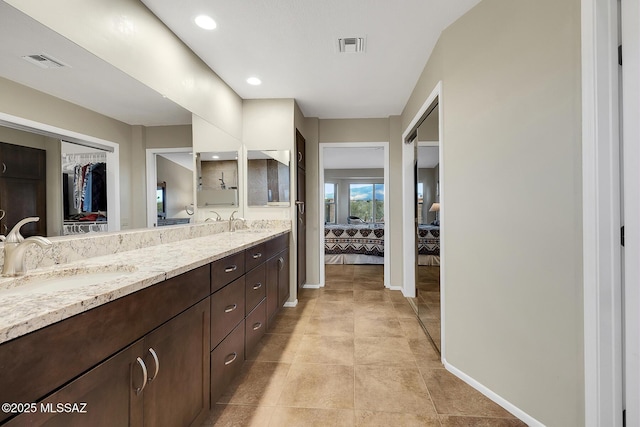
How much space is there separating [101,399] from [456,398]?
71.7 inches

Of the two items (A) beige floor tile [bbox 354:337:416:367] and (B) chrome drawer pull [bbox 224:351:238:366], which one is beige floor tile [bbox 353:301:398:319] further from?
(B) chrome drawer pull [bbox 224:351:238:366]

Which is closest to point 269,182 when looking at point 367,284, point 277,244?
point 277,244

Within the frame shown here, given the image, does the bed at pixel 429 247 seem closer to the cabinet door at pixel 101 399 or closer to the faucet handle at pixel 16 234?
the cabinet door at pixel 101 399

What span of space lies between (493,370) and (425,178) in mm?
1749

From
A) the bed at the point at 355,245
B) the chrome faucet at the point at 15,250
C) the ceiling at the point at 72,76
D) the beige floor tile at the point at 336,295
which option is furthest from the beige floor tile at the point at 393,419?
the bed at the point at 355,245

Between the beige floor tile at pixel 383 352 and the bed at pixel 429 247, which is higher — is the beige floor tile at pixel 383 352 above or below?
below

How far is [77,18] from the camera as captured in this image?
1383 mm

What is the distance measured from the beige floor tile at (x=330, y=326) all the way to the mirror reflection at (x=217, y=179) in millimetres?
1545

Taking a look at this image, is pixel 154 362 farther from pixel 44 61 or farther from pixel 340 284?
pixel 340 284

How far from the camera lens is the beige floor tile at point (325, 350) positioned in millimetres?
2180

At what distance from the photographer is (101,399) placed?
0.83 m

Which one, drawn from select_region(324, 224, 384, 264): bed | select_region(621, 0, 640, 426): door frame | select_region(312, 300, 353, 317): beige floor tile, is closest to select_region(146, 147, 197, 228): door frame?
select_region(312, 300, 353, 317): beige floor tile

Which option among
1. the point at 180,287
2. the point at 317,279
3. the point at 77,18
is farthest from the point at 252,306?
the point at 317,279

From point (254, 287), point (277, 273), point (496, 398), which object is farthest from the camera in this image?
point (277, 273)
